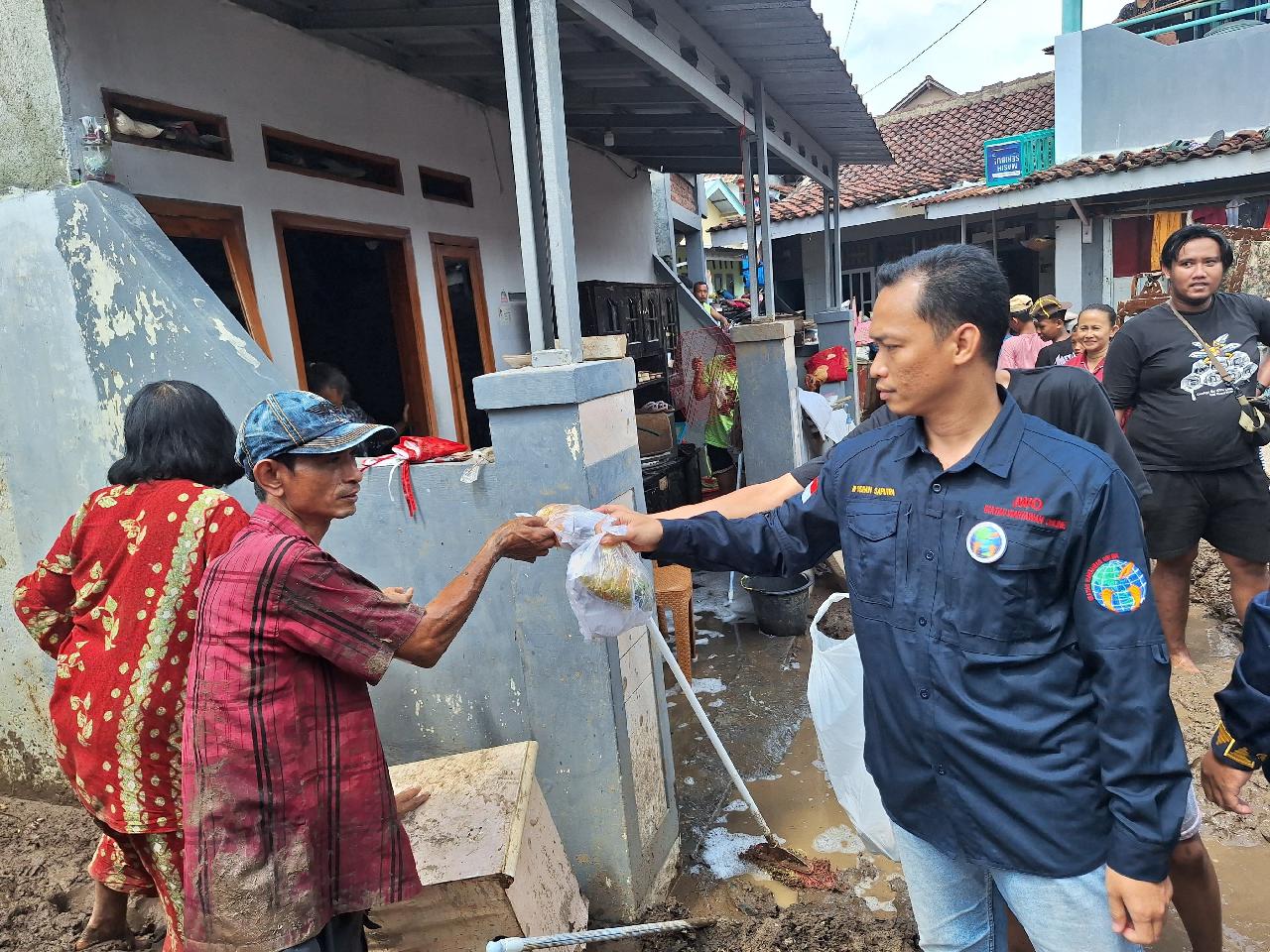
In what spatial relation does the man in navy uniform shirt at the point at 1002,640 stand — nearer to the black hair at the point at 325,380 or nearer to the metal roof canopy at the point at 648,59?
the metal roof canopy at the point at 648,59

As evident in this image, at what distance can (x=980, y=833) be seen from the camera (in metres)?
1.52

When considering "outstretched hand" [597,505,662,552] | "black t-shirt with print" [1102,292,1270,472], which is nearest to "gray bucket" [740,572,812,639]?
"black t-shirt with print" [1102,292,1270,472]

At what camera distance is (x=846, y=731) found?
2436 millimetres

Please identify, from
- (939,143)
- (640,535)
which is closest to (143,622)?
(640,535)

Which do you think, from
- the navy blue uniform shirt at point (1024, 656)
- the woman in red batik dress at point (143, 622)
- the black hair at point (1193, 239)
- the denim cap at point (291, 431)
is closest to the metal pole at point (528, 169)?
the denim cap at point (291, 431)

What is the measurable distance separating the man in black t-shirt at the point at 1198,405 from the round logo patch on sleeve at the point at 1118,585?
105 inches

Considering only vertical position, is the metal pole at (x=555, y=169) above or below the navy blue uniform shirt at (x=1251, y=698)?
above

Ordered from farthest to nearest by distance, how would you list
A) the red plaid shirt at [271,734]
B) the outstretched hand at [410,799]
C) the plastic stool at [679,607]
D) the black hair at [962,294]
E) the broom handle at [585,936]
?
1. the plastic stool at [679,607]
2. the outstretched hand at [410,799]
3. the broom handle at [585,936]
4. the red plaid shirt at [271,734]
5. the black hair at [962,294]

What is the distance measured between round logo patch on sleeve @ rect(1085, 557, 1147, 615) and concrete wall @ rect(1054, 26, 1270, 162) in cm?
1387

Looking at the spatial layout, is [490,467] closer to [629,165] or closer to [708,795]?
[708,795]

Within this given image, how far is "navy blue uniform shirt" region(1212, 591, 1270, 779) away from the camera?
1394 mm

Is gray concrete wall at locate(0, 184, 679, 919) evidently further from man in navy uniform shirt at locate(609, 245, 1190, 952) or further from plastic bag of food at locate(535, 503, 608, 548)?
man in navy uniform shirt at locate(609, 245, 1190, 952)

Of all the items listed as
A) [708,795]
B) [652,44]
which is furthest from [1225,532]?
[652,44]

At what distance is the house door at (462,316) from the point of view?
548 centimetres
